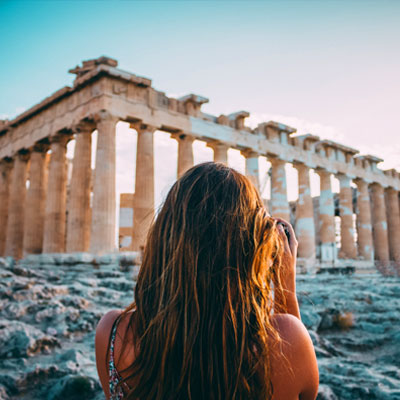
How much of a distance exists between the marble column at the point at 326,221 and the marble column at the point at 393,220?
8468 millimetres

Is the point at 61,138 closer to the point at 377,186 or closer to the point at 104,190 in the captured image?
the point at 104,190

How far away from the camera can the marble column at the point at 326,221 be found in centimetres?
2526

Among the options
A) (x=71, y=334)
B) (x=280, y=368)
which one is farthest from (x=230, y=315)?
(x=71, y=334)

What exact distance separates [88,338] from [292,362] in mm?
4841

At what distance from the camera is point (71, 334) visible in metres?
5.73

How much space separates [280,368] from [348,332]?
5969 mm

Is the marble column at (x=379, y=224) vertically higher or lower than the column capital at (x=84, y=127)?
lower

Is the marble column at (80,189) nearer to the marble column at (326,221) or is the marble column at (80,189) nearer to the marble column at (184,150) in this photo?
the marble column at (184,150)

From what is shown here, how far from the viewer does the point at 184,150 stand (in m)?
19.7

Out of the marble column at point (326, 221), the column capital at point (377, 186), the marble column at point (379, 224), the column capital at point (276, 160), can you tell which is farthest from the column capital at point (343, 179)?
the column capital at point (276, 160)

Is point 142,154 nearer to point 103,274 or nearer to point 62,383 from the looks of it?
point 103,274

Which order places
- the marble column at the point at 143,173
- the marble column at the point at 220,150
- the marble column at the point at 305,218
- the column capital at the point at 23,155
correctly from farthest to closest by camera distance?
the marble column at the point at 305,218
the column capital at the point at 23,155
the marble column at the point at 220,150
the marble column at the point at 143,173

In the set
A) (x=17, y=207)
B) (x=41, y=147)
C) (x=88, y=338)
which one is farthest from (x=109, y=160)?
(x=88, y=338)

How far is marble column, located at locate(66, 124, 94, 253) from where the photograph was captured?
58.6ft
